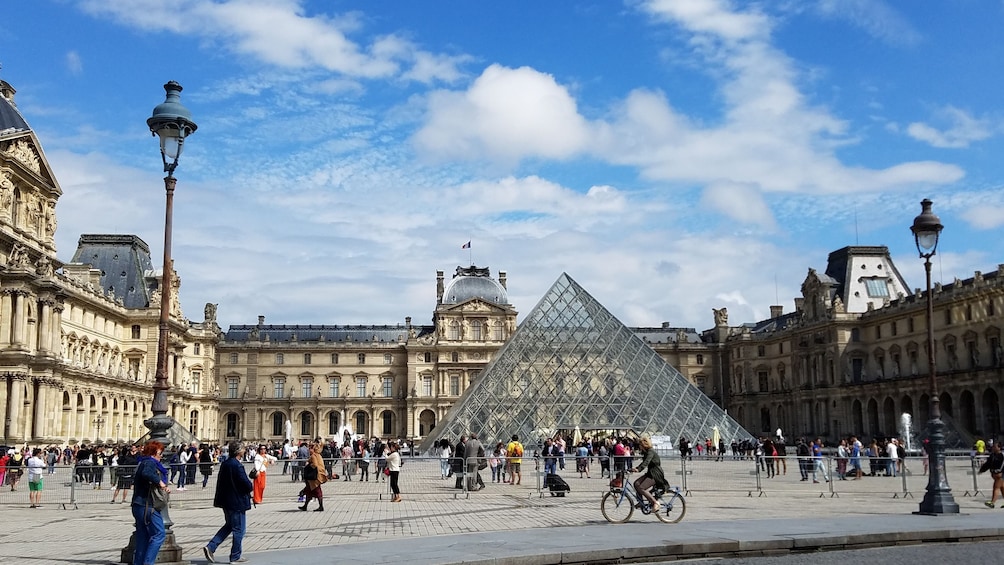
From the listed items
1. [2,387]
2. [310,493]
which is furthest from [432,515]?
[2,387]

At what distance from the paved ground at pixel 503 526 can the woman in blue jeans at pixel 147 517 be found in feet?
3.21

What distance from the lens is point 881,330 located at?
172 ft

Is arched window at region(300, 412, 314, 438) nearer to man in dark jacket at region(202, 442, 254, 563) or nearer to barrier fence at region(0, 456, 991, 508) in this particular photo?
barrier fence at region(0, 456, 991, 508)

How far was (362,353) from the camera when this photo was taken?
69.8 m

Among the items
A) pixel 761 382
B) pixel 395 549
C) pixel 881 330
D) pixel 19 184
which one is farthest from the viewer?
pixel 761 382

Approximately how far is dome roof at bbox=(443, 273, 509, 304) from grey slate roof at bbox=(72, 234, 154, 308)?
2416 centimetres

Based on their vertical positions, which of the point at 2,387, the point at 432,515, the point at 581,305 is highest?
the point at 581,305

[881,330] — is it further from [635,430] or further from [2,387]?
[2,387]

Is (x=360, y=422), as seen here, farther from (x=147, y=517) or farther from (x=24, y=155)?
(x=147, y=517)

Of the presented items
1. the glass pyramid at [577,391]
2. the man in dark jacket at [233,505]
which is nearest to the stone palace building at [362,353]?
the glass pyramid at [577,391]

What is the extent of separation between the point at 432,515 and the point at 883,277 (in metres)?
50.1

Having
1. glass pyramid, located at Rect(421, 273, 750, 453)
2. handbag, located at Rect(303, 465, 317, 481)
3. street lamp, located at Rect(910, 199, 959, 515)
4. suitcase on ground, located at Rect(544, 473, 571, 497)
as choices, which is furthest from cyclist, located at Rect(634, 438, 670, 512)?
glass pyramid, located at Rect(421, 273, 750, 453)

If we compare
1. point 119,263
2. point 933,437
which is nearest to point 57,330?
point 119,263

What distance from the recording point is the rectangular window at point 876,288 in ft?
186
